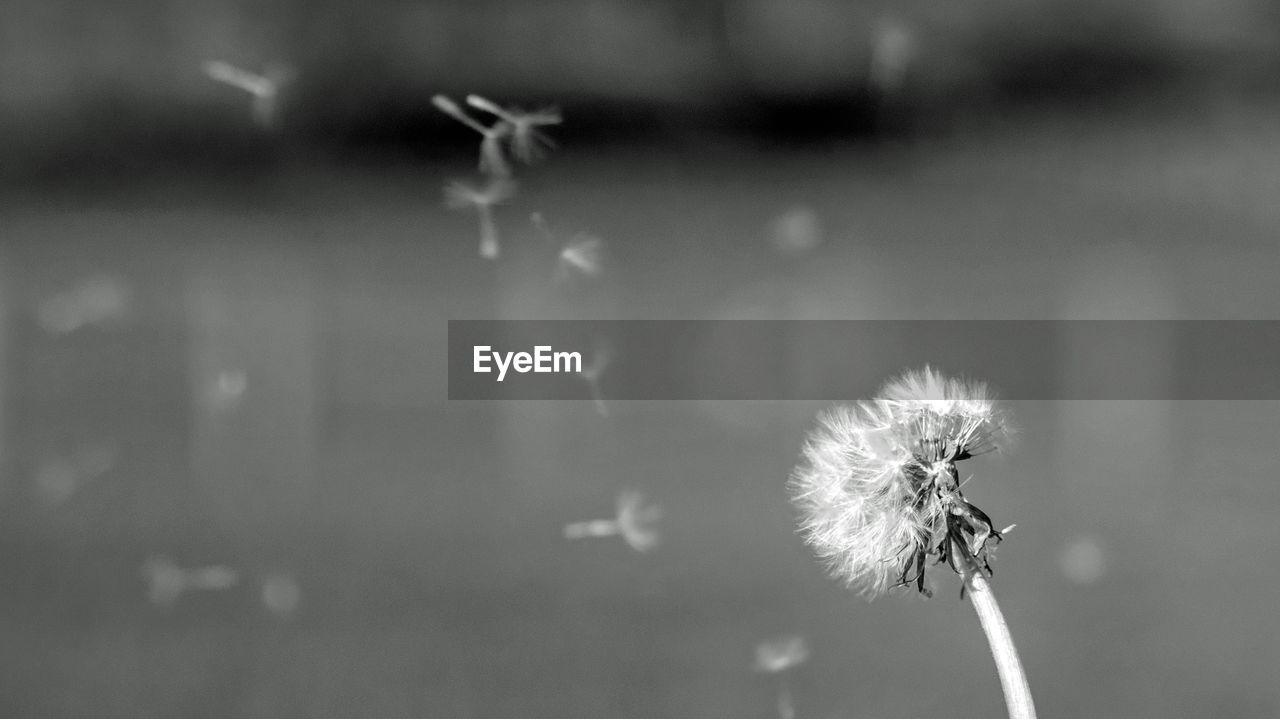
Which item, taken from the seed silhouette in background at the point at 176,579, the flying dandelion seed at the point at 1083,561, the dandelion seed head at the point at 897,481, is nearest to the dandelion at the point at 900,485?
the dandelion seed head at the point at 897,481

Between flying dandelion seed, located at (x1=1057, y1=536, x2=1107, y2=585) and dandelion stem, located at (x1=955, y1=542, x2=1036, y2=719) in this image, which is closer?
dandelion stem, located at (x1=955, y1=542, x2=1036, y2=719)

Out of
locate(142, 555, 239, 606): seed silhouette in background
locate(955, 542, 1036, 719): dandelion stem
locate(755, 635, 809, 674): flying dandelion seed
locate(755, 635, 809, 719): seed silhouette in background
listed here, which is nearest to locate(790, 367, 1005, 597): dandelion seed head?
locate(955, 542, 1036, 719): dandelion stem

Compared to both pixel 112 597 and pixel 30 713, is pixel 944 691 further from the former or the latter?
pixel 112 597

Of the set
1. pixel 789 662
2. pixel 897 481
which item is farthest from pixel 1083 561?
pixel 897 481

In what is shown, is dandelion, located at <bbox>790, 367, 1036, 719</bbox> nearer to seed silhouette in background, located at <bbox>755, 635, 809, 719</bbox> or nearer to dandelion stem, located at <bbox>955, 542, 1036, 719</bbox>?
dandelion stem, located at <bbox>955, 542, 1036, 719</bbox>

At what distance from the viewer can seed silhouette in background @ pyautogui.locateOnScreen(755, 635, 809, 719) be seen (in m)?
6.13

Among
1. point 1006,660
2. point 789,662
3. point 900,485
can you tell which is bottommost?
point 789,662

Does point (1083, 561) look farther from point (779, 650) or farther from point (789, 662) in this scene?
point (789, 662)

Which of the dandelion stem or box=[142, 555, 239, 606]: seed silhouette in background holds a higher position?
box=[142, 555, 239, 606]: seed silhouette in background

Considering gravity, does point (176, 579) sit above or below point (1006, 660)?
above

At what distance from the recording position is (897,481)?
4.13ft

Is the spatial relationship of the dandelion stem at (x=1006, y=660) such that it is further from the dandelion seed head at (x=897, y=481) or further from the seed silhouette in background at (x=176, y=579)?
the seed silhouette in background at (x=176, y=579)

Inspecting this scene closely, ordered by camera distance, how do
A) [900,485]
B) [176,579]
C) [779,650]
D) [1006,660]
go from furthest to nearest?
[176,579] < [779,650] < [900,485] < [1006,660]

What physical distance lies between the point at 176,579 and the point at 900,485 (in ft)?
35.1
